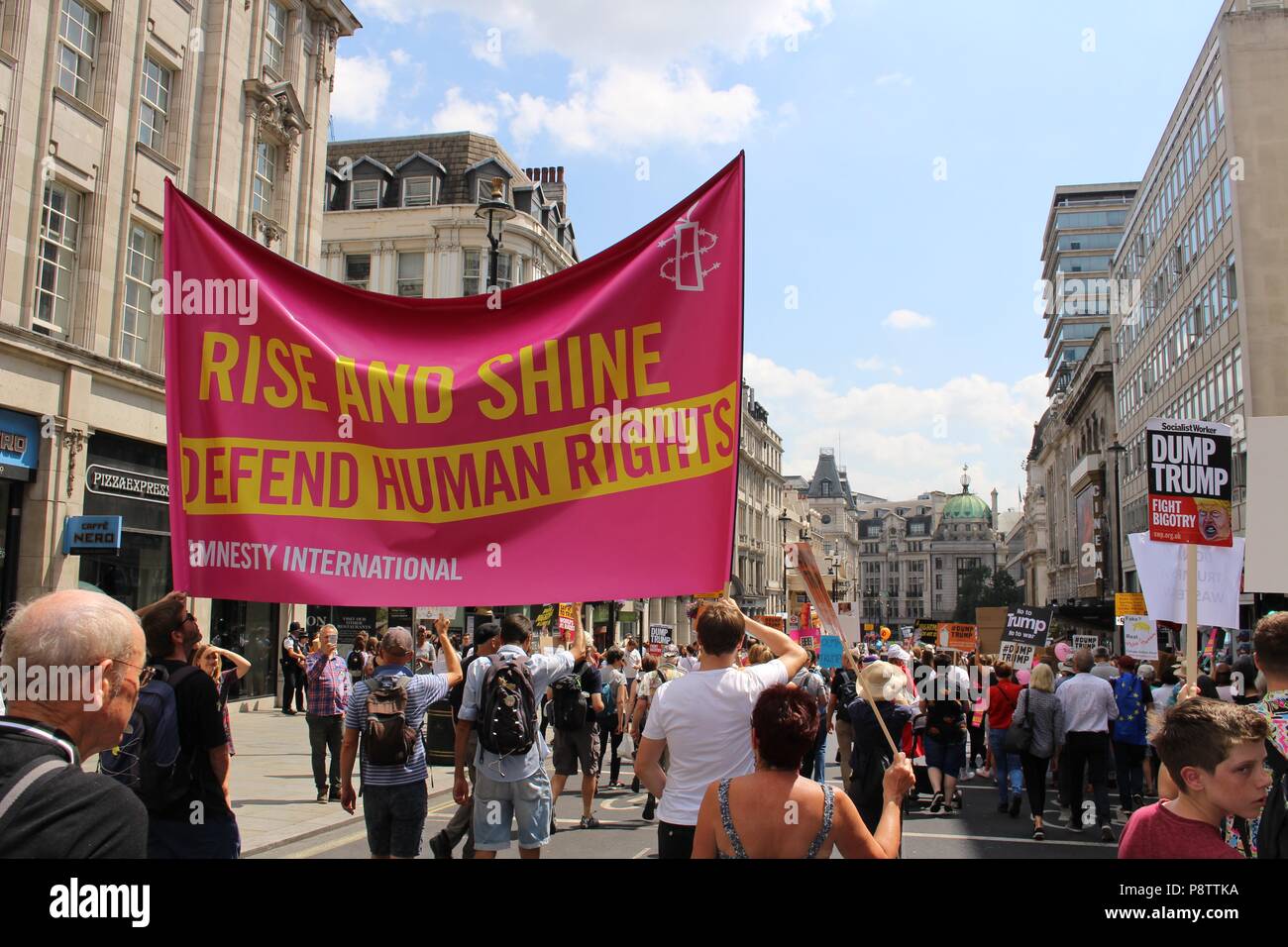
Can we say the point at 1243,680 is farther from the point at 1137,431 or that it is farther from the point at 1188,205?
the point at 1137,431

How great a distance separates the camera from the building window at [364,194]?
5034 cm

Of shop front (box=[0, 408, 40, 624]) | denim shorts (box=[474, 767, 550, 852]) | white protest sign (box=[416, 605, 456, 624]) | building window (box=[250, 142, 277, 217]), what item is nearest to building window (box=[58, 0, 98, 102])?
building window (box=[250, 142, 277, 217])

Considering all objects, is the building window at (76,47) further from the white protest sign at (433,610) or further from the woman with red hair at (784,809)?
the woman with red hair at (784,809)

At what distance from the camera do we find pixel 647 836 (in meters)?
10.1

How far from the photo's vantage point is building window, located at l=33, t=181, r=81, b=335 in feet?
57.5

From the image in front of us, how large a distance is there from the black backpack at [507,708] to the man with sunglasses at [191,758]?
1766mm

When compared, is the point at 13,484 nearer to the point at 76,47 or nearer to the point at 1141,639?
the point at 76,47

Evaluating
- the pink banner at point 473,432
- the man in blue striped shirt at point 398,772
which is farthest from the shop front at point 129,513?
the pink banner at point 473,432

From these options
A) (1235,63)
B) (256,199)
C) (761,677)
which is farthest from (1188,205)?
(761,677)

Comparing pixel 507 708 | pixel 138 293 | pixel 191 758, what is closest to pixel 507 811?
pixel 507 708

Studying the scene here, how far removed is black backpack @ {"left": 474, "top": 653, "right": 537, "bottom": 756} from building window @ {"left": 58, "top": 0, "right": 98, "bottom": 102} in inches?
637

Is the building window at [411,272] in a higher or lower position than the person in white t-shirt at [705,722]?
higher
